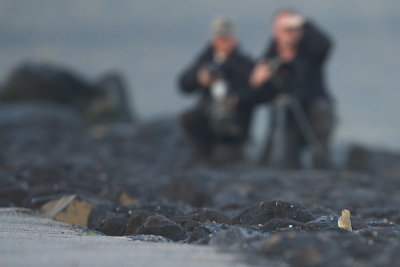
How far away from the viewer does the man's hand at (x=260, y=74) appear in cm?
721

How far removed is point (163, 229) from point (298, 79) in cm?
551

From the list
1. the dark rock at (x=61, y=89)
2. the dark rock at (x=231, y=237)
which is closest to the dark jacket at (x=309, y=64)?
the dark rock at (x=231, y=237)

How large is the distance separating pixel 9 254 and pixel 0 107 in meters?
13.2

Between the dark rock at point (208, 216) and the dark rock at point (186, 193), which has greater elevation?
the dark rock at point (208, 216)

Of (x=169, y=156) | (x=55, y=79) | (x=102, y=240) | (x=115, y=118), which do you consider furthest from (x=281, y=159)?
(x=55, y=79)

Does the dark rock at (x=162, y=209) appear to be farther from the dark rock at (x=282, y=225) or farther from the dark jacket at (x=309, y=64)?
the dark jacket at (x=309, y=64)

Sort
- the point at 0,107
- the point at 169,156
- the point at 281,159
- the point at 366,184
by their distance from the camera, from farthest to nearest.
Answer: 1. the point at 0,107
2. the point at 169,156
3. the point at 281,159
4. the point at 366,184

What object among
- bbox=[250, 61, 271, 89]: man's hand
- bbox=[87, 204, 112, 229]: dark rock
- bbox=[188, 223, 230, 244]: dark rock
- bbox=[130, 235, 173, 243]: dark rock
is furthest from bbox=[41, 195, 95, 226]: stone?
bbox=[250, 61, 271, 89]: man's hand

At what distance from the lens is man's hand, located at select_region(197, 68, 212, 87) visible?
767 centimetres

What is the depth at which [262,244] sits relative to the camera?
1.66 meters

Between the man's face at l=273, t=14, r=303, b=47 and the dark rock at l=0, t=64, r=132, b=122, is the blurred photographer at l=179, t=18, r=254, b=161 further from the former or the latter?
→ the dark rock at l=0, t=64, r=132, b=122

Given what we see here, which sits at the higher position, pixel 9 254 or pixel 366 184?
pixel 9 254

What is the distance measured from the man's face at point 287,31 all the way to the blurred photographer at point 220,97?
0.62 m

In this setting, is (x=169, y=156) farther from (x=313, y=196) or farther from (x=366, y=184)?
(x=313, y=196)
